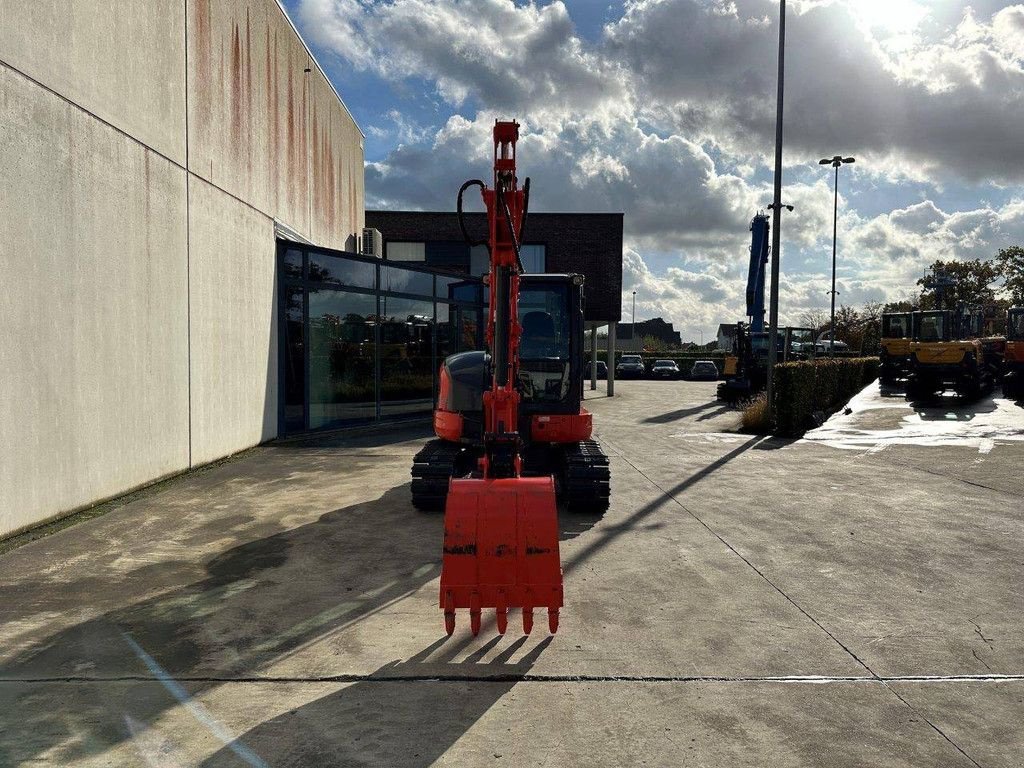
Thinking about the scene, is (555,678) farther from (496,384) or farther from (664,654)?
(496,384)

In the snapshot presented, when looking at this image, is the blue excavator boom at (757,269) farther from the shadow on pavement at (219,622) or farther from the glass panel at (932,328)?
the shadow on pavement at (219,622)

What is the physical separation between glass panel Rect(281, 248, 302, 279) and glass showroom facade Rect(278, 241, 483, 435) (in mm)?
20

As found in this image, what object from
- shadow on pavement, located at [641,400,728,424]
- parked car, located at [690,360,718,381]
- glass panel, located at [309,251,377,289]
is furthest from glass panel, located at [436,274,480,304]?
parked car, located at [690,360,718,381]

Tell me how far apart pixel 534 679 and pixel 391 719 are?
0.89 m

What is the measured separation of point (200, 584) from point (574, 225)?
26.7 meters

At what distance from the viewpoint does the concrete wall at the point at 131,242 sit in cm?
734

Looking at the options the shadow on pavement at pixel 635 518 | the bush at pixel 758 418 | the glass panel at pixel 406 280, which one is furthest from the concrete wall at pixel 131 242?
the bush at pixel 758 418

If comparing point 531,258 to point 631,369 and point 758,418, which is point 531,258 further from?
point 631,369

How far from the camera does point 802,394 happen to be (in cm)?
1681

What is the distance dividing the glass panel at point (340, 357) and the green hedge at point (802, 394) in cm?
927

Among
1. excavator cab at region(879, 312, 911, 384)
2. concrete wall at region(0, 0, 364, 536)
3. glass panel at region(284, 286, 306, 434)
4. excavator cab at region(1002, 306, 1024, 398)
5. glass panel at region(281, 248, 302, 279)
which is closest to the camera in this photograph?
concrete wall at region(0, 0, 364, 536)

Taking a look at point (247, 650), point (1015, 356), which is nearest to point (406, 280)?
point (247, 650)

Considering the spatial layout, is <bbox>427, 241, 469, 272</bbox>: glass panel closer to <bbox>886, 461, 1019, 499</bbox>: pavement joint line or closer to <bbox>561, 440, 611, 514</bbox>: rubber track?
<bbox>886, 461, 1019, 499</bbox>: pavement joint line

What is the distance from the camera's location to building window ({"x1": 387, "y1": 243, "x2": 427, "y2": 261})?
31.5m
